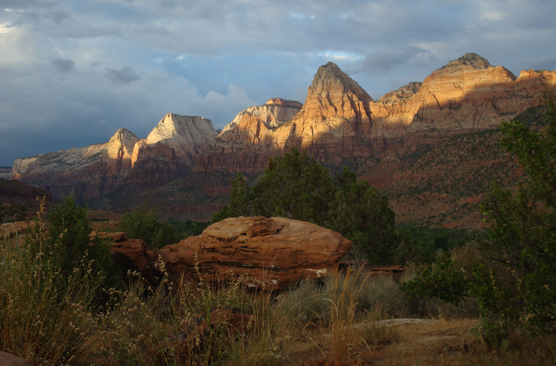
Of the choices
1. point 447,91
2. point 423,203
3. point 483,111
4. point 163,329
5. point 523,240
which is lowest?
point 423,203

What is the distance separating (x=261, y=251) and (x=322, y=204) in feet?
26.0

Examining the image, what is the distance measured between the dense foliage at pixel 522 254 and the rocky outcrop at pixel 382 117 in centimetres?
9632

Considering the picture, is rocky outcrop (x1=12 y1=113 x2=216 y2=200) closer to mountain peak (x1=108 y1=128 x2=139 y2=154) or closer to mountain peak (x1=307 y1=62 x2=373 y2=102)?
mountain peak (x1=108 y1=128 x2=139 y2=154)

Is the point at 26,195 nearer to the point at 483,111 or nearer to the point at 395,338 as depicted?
the point at 395,338

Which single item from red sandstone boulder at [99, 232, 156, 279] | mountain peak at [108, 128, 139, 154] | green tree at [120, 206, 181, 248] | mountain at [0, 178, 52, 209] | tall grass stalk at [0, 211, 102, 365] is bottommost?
green tree at [120, 206, 181, 248]

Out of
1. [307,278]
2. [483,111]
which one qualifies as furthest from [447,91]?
[307,278]

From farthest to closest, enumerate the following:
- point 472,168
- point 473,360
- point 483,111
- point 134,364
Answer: point 483,111 < point 472,168 < point 473,360 < point 134,364

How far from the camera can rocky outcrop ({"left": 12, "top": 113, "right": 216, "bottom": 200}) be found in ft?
501

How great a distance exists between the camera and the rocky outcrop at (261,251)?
10.2 meters

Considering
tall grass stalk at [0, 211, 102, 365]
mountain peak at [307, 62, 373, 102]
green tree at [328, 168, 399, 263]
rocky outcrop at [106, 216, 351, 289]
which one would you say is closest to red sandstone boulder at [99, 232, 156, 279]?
rocky outcrop at [106, 216, 351, 289]

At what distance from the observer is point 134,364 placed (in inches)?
148

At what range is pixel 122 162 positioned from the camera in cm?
16788

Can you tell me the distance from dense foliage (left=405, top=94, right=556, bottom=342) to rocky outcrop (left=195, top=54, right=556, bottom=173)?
316 feet

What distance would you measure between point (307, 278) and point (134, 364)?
6.40 metres
